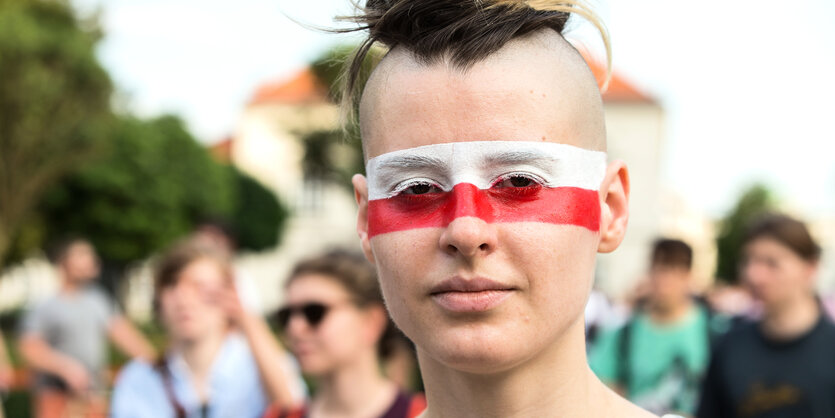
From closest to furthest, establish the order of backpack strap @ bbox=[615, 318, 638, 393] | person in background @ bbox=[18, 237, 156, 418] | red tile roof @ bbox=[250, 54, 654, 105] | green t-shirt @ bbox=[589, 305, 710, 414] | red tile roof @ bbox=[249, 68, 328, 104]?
green t-shirt @ bbox=[589, 305, 710, 414], backpack strap @ bbox=[615, 318, 638, 393], person in background @ bbox=[18, 237, 156, 418], red tile roof @ bbox=[250, 54, 654, 105], red tile roof @ bbox=[249, 68, 328, 104]

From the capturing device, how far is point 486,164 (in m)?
1.56

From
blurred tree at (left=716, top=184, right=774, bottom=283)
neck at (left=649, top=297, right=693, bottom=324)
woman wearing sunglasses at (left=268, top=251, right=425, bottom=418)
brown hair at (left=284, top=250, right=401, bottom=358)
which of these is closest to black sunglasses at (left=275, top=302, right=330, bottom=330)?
woman wearing sunglasses at (left=268, top=251, right=425, bottom=418)

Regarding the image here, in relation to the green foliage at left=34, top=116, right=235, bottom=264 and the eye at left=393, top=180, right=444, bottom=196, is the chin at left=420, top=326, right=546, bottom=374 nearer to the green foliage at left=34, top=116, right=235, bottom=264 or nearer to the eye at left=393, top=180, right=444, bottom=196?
the eye at left=393, top=180, right=444, bottom=196

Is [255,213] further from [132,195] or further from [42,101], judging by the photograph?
[42,101]

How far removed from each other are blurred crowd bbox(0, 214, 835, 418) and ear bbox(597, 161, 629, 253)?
77.2 inches

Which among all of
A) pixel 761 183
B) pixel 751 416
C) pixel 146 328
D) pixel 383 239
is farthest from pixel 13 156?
pixel 761 183

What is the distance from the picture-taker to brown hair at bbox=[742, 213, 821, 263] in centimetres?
475

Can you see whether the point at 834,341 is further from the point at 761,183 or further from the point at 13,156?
the point at 761,183

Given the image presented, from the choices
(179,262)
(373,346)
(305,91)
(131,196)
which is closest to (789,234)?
(373,346)

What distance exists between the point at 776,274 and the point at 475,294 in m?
3.70

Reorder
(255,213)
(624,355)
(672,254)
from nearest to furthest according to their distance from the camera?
(624,355) → (672,254) → (255,213)

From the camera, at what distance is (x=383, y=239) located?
1.65 metres

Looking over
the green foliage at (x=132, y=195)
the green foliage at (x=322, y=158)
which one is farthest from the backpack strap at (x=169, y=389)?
the green foliage at (x=322, y=158)

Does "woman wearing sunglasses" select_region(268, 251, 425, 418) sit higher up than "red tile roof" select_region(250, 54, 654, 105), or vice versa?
"woman wearing sunglasses" select_region(268, 251, 425, 418)
